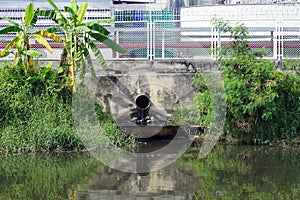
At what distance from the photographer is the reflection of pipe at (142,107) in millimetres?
17516

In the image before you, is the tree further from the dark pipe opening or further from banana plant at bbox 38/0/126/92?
banana plant at bbox 38/0/126/92

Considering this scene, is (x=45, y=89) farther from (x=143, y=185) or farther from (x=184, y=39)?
(x=143, y=185)

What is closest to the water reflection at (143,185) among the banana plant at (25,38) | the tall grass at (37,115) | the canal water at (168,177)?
the canal water at (168,177)

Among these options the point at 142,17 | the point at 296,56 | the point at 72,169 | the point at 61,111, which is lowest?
the point at 72,169

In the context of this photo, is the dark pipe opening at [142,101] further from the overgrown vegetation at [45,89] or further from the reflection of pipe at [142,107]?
the overgrown vegetation at [45,89]

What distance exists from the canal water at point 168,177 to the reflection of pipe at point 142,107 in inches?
76.4

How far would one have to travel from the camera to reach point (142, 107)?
17.7 metres

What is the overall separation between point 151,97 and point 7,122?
4.14m

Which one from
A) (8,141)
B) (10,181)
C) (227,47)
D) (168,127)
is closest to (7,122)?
(8,141)

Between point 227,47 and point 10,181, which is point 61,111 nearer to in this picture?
point 10,181

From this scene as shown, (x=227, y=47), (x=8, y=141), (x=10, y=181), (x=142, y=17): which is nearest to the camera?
(x=10, y=181)

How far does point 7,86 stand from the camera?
16422mm

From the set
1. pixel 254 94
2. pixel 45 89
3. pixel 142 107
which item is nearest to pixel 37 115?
pixel 45 89

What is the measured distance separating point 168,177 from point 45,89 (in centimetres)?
493
